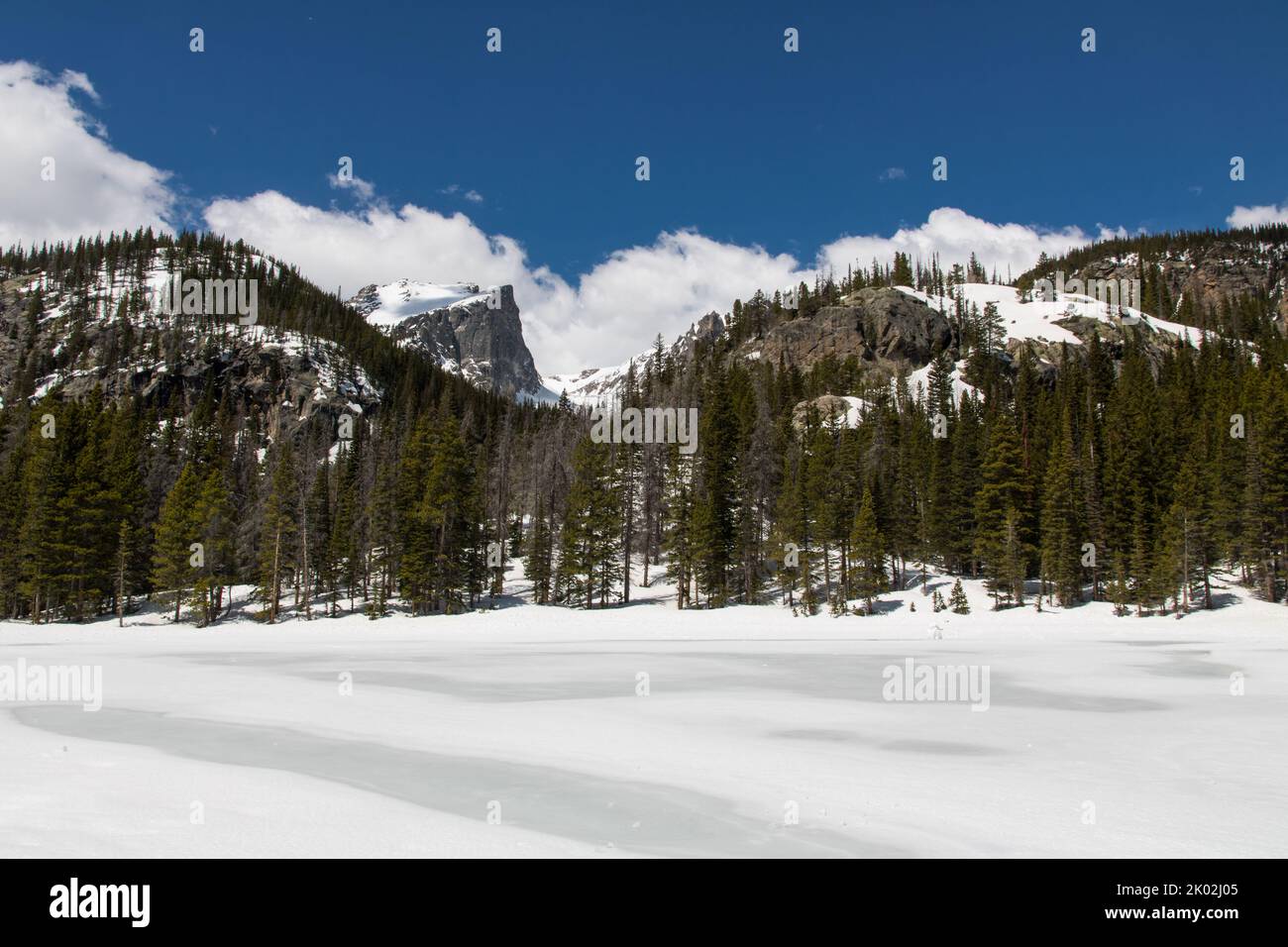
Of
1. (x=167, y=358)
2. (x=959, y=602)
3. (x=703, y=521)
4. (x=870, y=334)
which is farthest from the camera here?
(x=167, y=358)

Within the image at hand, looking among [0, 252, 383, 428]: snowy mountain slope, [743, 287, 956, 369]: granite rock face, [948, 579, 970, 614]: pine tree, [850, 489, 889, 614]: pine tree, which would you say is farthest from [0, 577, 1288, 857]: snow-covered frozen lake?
[0, 252, 383, 428]: snowy mountain slope

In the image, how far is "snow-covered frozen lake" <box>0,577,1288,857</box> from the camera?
6559 mm

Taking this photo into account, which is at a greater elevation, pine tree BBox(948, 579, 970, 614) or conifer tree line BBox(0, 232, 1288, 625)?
conifer tree line BBox(0, 232, 1288, 625)

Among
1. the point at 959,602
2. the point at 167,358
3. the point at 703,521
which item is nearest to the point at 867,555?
the point at 959,602

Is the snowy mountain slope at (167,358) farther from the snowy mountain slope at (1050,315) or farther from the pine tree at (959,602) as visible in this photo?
the pine tree at (959,602)

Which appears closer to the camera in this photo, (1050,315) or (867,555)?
(867,555)

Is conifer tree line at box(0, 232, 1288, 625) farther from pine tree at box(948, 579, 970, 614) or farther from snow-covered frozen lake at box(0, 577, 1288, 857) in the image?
snow-covered frozen lake at box(0, 577, 1288, 857)

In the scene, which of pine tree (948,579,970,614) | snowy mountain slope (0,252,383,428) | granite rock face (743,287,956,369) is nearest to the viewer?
pine tree (948,579,970,614)

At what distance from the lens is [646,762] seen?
9.70m

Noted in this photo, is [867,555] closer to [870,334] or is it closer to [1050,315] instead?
[870,334]

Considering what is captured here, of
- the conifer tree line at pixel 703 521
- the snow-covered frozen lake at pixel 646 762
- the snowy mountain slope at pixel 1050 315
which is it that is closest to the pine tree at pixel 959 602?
the conifer tree line at pixel 703 521

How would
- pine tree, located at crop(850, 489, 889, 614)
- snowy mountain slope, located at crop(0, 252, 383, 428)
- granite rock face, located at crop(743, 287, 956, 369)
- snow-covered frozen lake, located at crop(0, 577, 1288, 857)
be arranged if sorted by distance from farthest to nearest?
granite rock face, located at crop(743, 287, 956, 369) → snowy mountain slope, located at crop(0, 252, 383, 428) → pine tree, located at crop(850, 489, 889, 614) → snow-covered frozen lake, located at crop(0, 577, 1288, 857)
